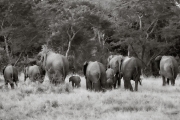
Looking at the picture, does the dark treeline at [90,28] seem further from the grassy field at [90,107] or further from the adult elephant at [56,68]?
the grassy field at [90,107]

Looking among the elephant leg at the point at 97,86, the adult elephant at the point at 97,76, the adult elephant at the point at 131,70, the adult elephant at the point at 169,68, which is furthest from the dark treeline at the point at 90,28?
the elephant leg at the point at 97,86

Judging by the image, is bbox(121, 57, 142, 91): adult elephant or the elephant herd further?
bbox(121, 57, 142, 91): adult elephant

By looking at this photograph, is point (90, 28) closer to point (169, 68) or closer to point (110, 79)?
point (169, 68)

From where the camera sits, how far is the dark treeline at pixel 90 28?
88.8ft

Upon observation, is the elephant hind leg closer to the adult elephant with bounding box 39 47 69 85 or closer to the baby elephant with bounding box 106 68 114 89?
the baby elephant with bounding box 106 68 114 89

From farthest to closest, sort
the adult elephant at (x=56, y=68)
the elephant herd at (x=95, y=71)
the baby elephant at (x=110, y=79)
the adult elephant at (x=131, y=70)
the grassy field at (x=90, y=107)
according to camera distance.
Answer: the adult elephant at (x=56, y=68) → the baby elephant at (x=110, y=79) → the adult elephant at (x=131, y=70) → the elephant herd at (x=95, y=71) → the grassy field at (x=90, y=107)

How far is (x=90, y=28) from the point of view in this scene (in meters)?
33.7

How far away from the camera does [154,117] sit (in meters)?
8.88

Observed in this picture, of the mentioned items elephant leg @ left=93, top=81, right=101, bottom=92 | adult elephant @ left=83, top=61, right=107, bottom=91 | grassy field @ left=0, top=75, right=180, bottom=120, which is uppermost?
adult elephant @ left=83, top=61, right=107, bottom=91

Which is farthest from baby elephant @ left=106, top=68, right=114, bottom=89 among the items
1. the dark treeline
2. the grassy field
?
the dark treeline

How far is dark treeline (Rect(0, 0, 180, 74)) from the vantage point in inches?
1066

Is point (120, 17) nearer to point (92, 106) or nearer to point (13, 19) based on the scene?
point (13, 19)

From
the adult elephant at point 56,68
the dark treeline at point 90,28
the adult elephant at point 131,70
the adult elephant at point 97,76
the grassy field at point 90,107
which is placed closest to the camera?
the grassy field at point 90,107

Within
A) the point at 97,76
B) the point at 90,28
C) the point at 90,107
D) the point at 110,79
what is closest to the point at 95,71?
the point at 97,76
